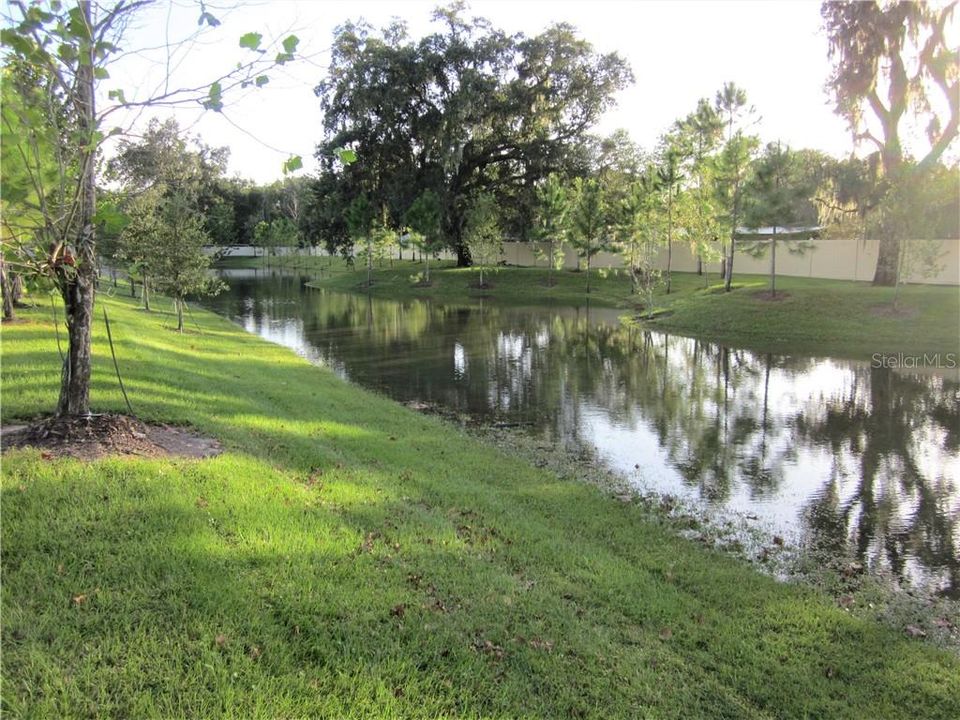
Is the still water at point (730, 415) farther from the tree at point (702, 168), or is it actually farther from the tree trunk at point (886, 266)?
the tree at point (702, 168)

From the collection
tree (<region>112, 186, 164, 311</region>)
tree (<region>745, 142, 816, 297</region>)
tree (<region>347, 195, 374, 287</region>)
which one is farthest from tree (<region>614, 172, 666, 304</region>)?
tree (<region>112, 186, 164, 311</region>)

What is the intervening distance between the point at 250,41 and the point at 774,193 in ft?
85.0

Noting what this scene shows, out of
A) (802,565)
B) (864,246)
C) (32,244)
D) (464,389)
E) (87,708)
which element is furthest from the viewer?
(864,246)

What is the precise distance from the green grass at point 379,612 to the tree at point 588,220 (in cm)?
3407

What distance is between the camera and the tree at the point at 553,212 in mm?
41688

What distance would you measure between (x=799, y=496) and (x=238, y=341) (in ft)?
54.8

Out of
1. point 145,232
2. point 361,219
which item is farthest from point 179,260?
point 361,219

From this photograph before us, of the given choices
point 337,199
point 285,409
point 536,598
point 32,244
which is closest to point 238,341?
point 285,409

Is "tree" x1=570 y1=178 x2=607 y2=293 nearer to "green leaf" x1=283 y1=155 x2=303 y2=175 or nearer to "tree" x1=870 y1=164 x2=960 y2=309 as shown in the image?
"tree" x1=870 y1=164 x2=960 y2=309

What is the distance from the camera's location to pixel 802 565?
630 cm

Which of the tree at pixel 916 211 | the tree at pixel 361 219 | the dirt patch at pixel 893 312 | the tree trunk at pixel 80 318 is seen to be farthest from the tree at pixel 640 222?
the tree trunk at pixel 80 318

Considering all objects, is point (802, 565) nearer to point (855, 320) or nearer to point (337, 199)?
point (855, 320)

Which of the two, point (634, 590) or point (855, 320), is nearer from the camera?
point (634, 590)

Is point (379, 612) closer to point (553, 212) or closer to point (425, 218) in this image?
point (553, 212)
